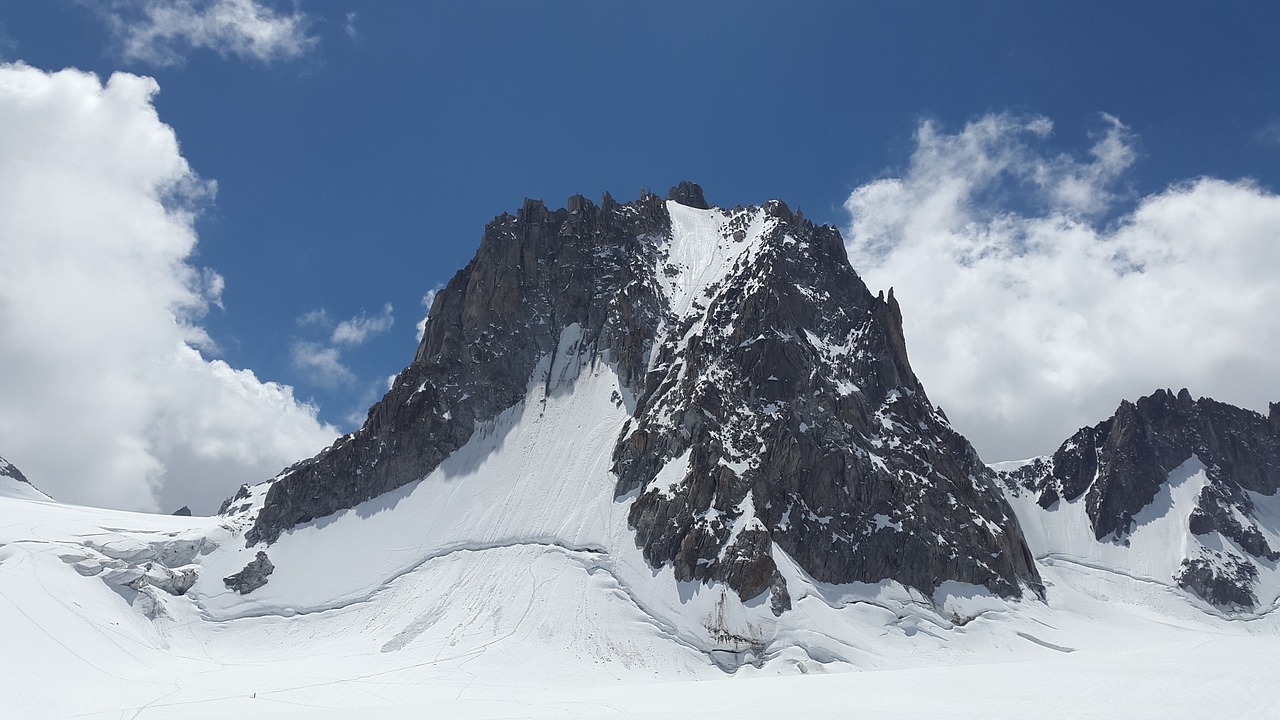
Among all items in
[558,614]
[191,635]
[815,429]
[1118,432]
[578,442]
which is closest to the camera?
[558,614]

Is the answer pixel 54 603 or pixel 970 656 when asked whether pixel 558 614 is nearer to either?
pixel 970 656

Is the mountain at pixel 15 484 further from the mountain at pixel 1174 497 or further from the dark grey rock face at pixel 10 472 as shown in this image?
the mountain at pixel 1174 497

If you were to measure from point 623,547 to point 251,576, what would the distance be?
4602 centimetres

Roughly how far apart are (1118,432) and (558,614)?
13742cm

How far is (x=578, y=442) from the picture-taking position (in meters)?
103

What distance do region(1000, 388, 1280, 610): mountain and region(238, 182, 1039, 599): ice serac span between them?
56806 mm

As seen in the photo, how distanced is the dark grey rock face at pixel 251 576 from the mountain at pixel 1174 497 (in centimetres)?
13832

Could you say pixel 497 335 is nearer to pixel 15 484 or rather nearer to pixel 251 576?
pixel 251 576

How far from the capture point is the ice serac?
277ft

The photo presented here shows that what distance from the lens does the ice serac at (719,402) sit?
84.6 meters

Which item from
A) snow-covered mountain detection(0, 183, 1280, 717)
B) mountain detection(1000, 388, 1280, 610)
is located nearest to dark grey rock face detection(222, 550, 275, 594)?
snow-covered mountain detection(0, 183, 1280, 717)

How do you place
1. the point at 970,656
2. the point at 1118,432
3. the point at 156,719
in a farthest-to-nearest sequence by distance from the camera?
the point at 1118,432 → the point at 970,656 → the point at 156,719

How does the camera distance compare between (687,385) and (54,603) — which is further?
(687,385)

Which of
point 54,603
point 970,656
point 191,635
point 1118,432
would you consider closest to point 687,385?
point 970,656
